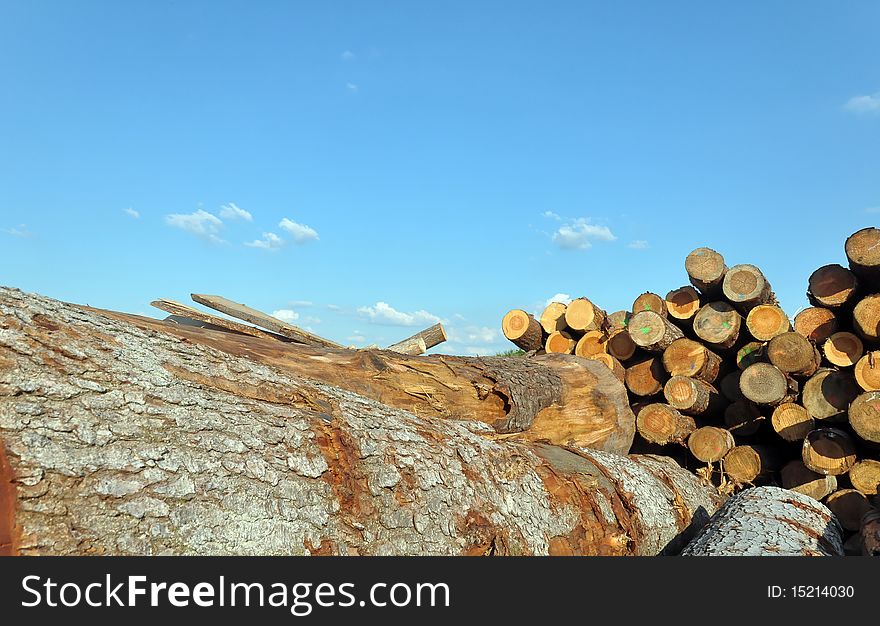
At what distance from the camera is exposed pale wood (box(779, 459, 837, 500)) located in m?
5.68

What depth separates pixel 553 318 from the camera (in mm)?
7508

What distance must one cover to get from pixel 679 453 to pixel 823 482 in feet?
4.17

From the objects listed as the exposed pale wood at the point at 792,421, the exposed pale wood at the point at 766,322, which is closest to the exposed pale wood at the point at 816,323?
the exposed pale wood at the point at 766,322

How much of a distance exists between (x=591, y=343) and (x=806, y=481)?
2.31 meters

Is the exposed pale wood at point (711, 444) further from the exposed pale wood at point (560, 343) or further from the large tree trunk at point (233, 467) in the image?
the large tree trunk at point (233, 467)

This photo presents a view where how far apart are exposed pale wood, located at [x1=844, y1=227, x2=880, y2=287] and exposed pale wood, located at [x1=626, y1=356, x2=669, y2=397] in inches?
75.3

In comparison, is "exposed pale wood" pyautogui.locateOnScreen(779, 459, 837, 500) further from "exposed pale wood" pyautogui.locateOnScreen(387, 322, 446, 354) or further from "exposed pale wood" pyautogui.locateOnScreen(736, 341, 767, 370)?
"exposed pale wood" pyautogui.locateOnScreen(387, 322, 446, 354)

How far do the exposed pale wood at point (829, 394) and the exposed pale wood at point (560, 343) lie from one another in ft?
7.47

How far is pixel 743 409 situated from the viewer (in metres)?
6.36

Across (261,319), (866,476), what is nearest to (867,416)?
(866,476)

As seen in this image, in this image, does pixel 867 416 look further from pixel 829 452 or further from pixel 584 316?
pixel 584 316

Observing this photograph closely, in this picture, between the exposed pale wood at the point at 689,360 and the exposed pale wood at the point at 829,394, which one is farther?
the exposed pale wood at the point at 689,360

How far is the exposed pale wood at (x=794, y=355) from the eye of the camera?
5.77 metres
